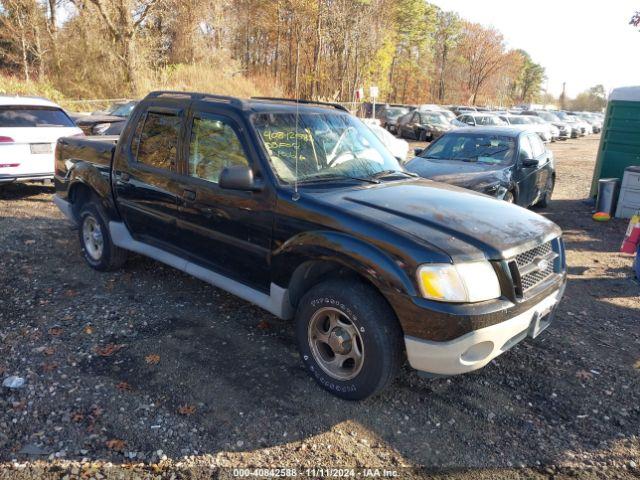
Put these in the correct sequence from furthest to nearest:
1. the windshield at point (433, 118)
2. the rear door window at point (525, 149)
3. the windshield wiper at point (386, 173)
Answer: the windshield at point (433, 118) → the rear door window at point (525, 149) → the windshield wiper at point (386, 173)

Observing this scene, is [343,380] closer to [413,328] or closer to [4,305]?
[413,328]

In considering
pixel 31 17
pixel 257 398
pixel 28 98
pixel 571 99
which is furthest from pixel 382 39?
pixel 571 99

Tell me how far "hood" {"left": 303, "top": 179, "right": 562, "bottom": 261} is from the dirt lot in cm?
109

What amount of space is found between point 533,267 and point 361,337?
1.26m

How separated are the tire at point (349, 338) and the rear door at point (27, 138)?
694 cm

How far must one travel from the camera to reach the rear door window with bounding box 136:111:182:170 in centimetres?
438

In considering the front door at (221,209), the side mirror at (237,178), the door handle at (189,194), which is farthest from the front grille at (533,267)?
the door handle at (189,194)

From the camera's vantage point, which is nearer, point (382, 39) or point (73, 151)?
point (73, 151)

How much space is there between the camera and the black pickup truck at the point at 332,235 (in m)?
2.92

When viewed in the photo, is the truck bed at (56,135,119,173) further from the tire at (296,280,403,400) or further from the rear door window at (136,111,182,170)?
the tire at (296,280,403,400)

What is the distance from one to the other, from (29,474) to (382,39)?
4367cm

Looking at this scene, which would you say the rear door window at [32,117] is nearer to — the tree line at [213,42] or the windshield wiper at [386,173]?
the windshield wiper at [386,173]

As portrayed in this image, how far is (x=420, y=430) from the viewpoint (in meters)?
3.09

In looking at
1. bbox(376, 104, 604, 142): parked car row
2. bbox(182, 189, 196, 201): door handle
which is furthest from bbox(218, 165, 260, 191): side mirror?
bbox(376, 104, 604, 142): parked car row
